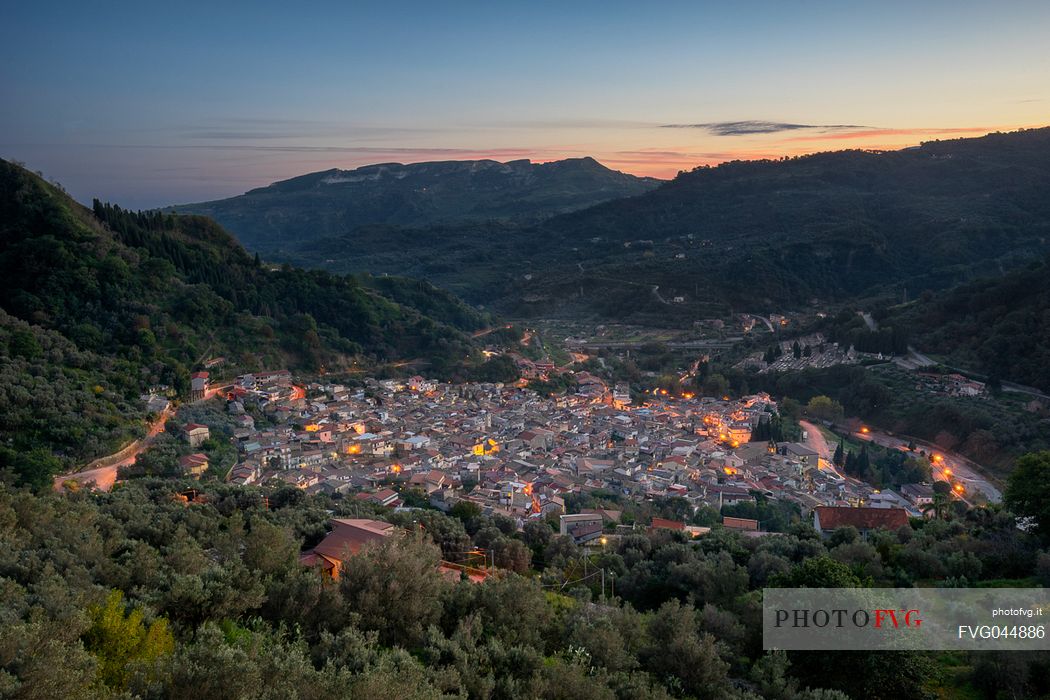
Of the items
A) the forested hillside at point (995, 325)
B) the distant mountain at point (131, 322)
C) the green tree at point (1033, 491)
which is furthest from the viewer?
the forested hillside at point (995, 325)

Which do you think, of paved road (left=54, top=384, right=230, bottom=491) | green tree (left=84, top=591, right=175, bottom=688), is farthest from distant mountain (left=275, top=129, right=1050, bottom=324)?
green tree (left=84, top=591, right=175, bottom=688)

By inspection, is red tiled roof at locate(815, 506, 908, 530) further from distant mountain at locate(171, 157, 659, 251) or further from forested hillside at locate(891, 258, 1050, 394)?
distant mountain at locate(171, 157, 659, 251)

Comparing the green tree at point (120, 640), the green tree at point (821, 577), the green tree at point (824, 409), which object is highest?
the green tree at point (120, 640)

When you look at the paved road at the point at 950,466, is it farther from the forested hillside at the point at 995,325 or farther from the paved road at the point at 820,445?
the forested hillside at the point at 995,325

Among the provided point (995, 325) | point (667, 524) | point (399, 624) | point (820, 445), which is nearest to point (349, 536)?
point (399, 624)

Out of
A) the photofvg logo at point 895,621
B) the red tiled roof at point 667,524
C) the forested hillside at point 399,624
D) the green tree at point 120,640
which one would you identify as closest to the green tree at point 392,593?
the forested hillside at point 399,624

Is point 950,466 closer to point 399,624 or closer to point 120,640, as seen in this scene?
point 399,624
